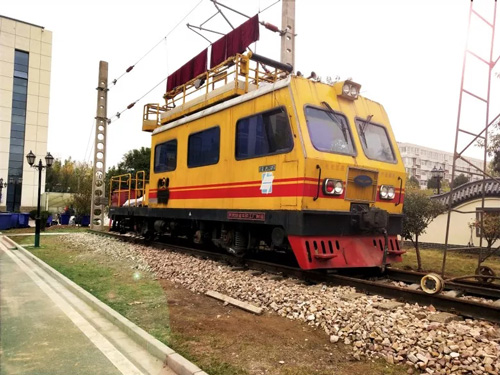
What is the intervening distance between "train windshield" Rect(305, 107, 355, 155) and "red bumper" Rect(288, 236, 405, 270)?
159cm

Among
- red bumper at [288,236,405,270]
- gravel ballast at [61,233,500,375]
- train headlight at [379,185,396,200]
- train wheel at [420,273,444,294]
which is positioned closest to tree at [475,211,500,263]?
train headlight at [379,185,396,200]

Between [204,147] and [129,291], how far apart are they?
4012 mm

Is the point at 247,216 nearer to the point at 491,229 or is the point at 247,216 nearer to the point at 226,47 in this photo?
the point at 226,47

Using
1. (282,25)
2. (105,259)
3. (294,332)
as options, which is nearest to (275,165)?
(294,332)

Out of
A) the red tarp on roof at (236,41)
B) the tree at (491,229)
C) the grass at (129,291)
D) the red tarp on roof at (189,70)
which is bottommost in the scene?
the grass at (129,291)

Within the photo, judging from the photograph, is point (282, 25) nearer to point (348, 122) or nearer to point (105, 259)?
point (348, 122)

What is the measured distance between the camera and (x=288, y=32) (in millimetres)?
13609

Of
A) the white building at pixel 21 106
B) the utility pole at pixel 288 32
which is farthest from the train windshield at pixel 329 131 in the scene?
the white building at pixel 21 106

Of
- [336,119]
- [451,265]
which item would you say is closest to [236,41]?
[336,119]

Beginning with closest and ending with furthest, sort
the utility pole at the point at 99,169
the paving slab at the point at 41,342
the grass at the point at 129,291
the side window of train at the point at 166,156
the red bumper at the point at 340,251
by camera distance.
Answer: the paving slab at the point at 41,342 < the grass at the point at 129,291 < the red bumper at the point at 340,251 < the side window of train at the point at 166,156 < the utility pole at the point at 99,169

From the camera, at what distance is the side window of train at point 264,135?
703 cm

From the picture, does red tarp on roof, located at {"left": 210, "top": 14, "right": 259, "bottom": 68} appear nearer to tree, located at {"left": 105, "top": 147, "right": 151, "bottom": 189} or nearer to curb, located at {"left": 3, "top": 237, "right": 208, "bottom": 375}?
curb, located at {"left": 3, "top": 237, "right": 208, "bottom": 375}

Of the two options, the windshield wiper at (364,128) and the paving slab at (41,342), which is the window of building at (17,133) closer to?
the paving slab at (41,342)

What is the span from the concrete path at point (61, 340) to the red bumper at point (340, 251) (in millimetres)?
3139
